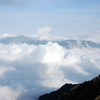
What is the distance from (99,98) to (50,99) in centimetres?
14717

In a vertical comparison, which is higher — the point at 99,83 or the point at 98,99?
the point at 99,83

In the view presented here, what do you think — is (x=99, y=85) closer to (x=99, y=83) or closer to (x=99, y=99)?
(x=99, y=83)

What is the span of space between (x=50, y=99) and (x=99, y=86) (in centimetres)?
11964

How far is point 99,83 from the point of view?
294 feet

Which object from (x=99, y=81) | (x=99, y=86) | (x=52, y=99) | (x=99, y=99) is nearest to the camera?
(x=99, y=99)

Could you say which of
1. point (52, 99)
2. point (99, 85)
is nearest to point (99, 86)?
point (99, 85)

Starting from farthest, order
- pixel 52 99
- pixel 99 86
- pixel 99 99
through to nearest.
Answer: pixel 52 99 → pixel 99 86 → pixel 99 99

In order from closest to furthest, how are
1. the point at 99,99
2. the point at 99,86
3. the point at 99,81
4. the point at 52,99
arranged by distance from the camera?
the point at 99,99, the point at 99,86, the point at 99,81, the point at 52,99

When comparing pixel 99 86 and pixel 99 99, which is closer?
pixel 99 99

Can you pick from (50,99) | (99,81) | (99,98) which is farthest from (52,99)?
(99,98)

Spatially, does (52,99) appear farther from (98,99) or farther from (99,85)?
(98,99)

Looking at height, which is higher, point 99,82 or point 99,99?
point 99,82

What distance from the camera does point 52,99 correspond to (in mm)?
187750

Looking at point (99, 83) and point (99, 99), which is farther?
point (99, 83)
